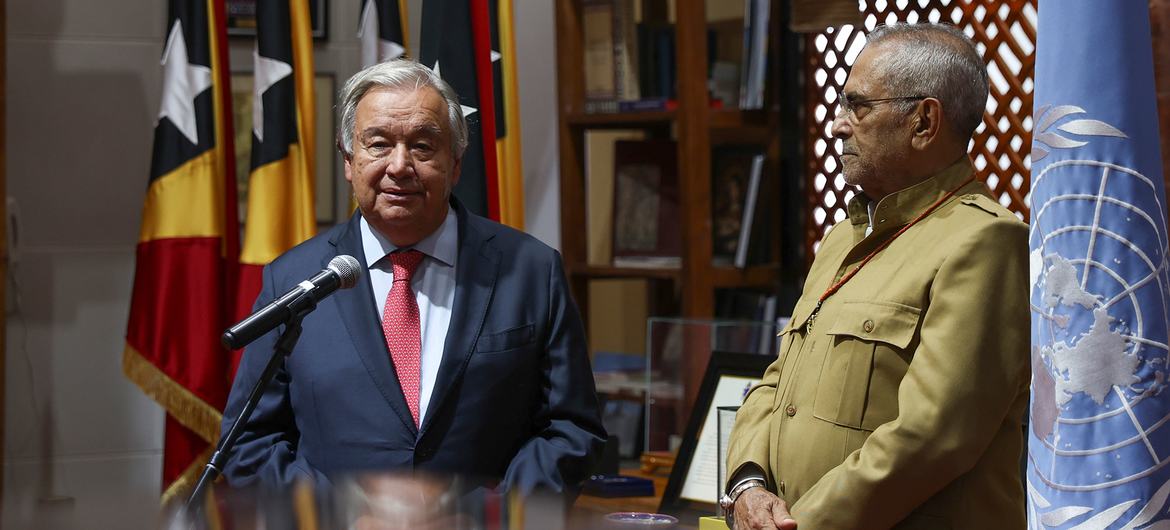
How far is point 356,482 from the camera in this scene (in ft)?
3.21

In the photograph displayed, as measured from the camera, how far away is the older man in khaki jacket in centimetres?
158

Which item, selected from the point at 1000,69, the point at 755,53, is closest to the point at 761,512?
the point at 1000,69

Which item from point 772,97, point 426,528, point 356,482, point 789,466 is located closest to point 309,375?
point 789,466

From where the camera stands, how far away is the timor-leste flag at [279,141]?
3283mm

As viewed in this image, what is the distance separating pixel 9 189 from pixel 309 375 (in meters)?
1.90

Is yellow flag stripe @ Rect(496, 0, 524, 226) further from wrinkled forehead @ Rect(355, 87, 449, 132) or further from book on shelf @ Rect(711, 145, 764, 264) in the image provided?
wrinkled forehead @ Rect(355, 87, 449, 132)

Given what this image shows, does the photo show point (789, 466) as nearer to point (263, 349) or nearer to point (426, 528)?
point (263, 349)

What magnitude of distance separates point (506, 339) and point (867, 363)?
612mm

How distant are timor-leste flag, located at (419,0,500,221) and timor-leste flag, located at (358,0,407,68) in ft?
0.39

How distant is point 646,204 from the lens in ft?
12.0

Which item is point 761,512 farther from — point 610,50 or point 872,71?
point 610,50

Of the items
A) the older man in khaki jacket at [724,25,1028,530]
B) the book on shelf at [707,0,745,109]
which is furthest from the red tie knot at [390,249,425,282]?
the book on shelf at [707,0,745,109]

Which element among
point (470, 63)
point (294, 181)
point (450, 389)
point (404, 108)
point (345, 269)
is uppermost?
point (470, 63)

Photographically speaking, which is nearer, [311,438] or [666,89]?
[311,438]
